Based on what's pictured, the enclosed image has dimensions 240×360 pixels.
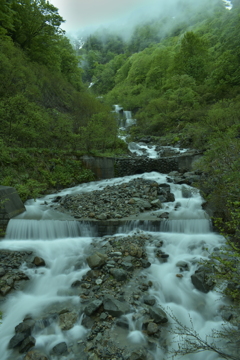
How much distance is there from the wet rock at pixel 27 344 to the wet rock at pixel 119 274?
1966 mm

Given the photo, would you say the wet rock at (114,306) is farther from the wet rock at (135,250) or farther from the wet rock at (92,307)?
the wet rock at (135,250)

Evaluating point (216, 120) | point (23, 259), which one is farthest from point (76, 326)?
point (216, 120)

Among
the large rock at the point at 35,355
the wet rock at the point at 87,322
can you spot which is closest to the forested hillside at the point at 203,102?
the wet rock at the point at 87,322

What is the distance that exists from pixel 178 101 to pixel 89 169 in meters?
16.2

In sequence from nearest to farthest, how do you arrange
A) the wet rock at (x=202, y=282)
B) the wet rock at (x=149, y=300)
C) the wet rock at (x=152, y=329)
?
1. the wet rock at (x=152, y=329)
2. the wet rock at (x=149, y=300)
3. the wet rock at (x=202, y=282)

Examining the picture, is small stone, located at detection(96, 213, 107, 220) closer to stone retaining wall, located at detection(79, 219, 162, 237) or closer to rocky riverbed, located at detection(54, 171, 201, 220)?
rocky riverbed, located at detection(54, 171, 201, 220)

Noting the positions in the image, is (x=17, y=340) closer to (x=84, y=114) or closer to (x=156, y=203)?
(x=156, y=203)

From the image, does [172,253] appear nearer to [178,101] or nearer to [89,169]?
[89,169]

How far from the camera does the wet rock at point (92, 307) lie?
3811 millimetres

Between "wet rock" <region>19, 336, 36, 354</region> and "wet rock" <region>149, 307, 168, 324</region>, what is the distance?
6.81 feet

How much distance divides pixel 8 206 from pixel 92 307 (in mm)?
5054

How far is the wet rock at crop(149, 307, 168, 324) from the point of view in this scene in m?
3.72

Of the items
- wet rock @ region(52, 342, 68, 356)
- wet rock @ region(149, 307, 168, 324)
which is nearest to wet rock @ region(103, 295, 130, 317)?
wet rock @ region(149, 307, 168, 324)

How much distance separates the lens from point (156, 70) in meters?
35.3
